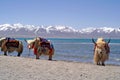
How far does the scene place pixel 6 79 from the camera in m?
9.20

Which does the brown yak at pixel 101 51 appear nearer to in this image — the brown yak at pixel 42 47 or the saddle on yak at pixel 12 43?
the brown yak at pixel 42 47

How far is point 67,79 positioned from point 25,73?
1.52 metres

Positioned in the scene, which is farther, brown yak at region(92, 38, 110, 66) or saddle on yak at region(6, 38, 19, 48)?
saddle on yak at region(6, 38, 19, 48)

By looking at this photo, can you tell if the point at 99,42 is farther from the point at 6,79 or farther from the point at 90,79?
the point at 6,79

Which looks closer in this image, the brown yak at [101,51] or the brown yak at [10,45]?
the brown yak at [101,51]

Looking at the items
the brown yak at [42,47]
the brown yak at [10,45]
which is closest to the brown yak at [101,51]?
the brown yak at [42,47]

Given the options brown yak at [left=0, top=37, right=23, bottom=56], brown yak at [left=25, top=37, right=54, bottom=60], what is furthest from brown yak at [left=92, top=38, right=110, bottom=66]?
brown yak at [left=0, top=37, right=23, bottom=56]

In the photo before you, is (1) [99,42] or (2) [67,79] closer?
(2) [67,79]

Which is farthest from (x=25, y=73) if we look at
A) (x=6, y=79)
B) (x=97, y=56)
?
(x=97, y=56)

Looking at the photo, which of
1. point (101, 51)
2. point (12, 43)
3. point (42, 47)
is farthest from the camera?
point (12, 43)

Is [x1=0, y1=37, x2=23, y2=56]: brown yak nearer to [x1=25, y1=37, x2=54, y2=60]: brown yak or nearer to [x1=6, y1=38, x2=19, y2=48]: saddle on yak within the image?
[x1=6, y1=38, x2=19, y2=48]: saddle on yak

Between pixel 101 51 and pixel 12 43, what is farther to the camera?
pixel 12 43

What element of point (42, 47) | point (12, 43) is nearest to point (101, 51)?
point (42, 47)

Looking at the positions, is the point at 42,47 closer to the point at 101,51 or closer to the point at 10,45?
the point at 10,45
